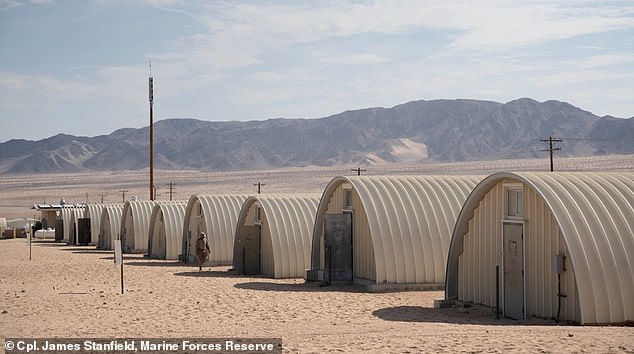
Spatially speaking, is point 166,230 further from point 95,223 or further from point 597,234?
point 597,234

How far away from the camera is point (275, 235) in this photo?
25906mm

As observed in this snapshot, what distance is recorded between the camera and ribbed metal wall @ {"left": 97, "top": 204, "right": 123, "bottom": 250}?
144 feet

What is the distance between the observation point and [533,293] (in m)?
15.4

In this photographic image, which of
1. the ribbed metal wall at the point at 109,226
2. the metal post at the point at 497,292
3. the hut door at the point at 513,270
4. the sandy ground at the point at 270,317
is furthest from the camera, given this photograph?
the ribbed metal wall at the point at 109,226

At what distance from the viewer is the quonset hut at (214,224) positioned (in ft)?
102

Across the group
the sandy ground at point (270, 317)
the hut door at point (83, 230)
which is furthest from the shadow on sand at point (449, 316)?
the hut door at point (83, 230)

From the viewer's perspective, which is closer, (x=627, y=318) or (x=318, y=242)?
(x=627, y=318)

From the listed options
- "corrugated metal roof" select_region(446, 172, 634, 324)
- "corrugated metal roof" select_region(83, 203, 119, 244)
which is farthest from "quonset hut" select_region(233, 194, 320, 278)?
"corrugated metal roof" select_region(83, 203, 119, 244)

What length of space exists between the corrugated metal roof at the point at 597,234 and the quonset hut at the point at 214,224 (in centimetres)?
1715

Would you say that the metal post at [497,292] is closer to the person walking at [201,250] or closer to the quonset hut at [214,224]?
the person walking at [201,250]

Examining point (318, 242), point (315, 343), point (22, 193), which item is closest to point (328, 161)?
point (22, 193)

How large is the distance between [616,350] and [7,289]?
16625mm

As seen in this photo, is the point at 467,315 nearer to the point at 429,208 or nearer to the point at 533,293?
the point at 533,293

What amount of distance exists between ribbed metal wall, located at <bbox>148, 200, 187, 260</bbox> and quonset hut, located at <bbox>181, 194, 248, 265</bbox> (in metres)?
1.11
